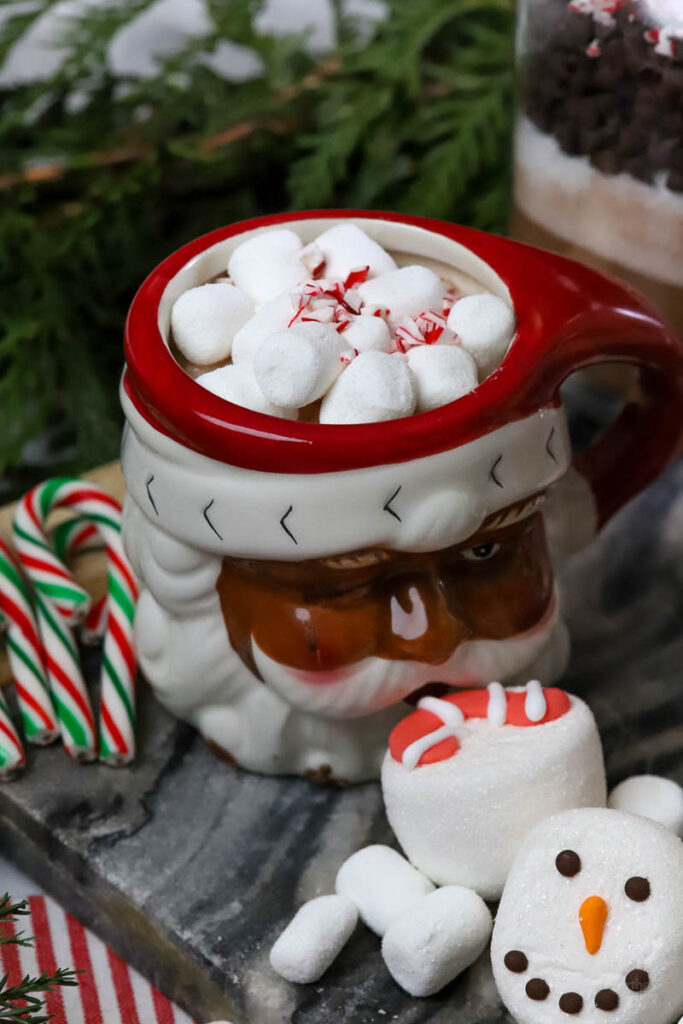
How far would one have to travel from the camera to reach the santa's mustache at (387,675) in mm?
758

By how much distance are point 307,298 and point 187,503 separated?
5.3 inches

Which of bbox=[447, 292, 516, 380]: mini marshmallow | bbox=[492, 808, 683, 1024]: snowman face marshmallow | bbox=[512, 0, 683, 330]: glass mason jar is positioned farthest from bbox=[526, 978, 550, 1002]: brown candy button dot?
bbox=[512, 0, 683, 330]: glass mason jar

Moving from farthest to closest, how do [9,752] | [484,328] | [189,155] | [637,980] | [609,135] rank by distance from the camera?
1. [189,155]
2. [609,135]
3. [9,752]
4. [484,328]
5. [637,980]

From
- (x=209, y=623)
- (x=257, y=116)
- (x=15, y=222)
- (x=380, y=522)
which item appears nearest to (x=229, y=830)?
(x=209, y=623)

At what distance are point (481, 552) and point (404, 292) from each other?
0.15m

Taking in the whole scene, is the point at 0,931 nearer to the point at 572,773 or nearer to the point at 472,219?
the point at 572,773

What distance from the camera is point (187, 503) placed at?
2.36ft

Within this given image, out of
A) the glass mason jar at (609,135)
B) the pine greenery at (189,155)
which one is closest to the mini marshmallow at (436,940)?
the glass mason jar at (609,135)

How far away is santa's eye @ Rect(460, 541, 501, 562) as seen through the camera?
30.0 inches

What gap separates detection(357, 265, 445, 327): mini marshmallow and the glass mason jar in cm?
25

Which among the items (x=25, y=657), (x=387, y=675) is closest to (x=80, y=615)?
(x=25, y=657)

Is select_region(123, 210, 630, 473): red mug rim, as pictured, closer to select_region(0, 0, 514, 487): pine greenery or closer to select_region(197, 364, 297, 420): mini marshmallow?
select_region(197, 364, 297, 420): mini marshmallow

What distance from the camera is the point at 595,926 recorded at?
65 centimetres

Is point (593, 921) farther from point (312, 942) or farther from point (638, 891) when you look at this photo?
point (312, 942)
